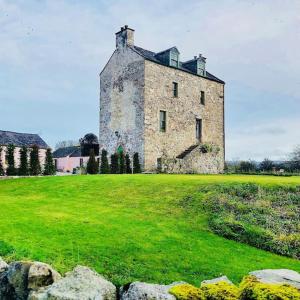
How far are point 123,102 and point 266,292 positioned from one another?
1253 inches

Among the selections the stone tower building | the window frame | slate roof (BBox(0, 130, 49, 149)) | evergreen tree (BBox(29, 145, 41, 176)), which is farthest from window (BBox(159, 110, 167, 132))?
slate roof (BBox(0, 130, 49, 149))

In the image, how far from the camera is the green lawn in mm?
8219

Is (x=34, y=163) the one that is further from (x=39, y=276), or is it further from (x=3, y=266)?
(x=39, y=276)

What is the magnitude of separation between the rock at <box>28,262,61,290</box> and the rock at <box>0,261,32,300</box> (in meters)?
0.13

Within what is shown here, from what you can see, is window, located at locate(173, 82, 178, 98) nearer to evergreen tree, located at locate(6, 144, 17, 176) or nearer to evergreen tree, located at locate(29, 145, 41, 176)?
evergreen tree, located at locate(29, 145, 41, 176)

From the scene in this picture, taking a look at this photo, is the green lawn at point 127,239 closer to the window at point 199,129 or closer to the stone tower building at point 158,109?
the stone tower building at point 158,109

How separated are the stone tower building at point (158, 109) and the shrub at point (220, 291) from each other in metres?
27.7

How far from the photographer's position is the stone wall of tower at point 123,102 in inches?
1330

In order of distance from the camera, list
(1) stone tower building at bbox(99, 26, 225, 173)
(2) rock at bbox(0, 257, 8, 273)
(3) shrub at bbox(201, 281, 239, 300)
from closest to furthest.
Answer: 1. (3) shrub at bbox(201, 281, 239, 300)
2. (2) rock at bbox(0, 257, 8, 273)
3. (1) stone tower building at bbox(99, 26, 225, 173)

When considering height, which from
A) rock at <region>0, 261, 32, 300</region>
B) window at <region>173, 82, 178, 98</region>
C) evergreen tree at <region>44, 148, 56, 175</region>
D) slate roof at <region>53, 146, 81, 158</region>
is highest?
window at <region>173, 82, 178, 98</region>

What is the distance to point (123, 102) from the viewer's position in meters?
35.5

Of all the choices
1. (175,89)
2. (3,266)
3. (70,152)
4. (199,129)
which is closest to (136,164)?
(175,89)

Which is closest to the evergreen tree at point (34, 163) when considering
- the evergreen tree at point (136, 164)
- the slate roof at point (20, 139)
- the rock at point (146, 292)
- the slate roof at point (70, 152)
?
the evergreen tree at point (136, 164)

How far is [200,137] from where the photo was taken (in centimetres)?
3972
